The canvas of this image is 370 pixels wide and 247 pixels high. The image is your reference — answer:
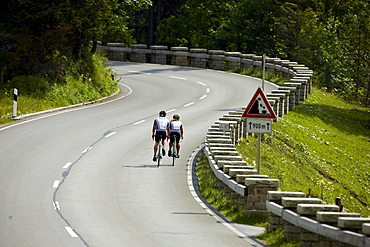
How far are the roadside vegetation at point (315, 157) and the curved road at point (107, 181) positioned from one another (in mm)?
665

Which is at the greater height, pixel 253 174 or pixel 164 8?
pixel 164 8

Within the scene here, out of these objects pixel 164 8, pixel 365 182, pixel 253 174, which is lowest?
pixel 365 182

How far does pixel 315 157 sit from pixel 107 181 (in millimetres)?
9962

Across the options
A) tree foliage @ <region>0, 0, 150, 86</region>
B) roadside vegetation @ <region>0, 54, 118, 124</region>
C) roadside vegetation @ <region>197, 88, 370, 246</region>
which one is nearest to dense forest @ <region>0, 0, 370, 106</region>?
tree foliage @ <region>0, 0, 150, 86</region>

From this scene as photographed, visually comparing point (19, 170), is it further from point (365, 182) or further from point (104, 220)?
point (365, 182)

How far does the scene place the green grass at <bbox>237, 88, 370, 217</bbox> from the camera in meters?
23.4

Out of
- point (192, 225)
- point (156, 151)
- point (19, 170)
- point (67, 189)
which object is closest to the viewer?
point (192, 225)

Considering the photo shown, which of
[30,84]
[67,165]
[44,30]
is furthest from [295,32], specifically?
[67,165]

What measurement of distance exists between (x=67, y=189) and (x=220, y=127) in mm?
7048

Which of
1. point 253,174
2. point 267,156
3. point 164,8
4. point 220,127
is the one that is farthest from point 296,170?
point 164,8

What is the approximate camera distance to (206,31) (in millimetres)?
62938

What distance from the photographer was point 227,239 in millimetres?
14062

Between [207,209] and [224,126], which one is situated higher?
[224,126]

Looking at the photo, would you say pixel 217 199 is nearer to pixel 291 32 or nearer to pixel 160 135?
pixel 160 135
